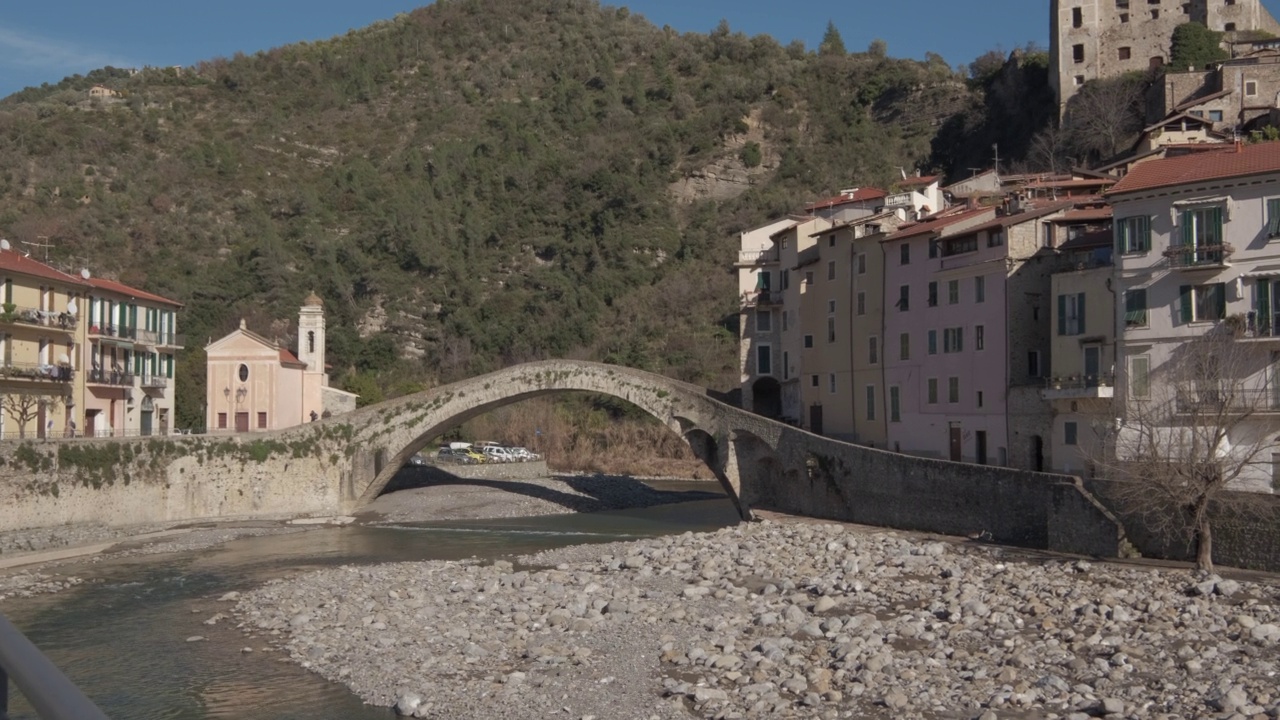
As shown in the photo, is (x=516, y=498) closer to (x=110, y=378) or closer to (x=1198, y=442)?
(x=110, y=378)

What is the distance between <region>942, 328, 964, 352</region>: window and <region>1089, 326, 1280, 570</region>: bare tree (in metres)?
A: 6.61

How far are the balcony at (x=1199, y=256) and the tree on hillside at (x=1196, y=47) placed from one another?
32.6m

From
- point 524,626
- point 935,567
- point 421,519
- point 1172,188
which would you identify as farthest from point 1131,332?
point 421,519

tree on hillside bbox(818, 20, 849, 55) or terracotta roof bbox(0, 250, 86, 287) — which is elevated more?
tree on hillside bbox(818, 20, 849, 55)

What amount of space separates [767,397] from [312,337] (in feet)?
57.3

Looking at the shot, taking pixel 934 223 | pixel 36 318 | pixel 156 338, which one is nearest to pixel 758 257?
pixel 934 223

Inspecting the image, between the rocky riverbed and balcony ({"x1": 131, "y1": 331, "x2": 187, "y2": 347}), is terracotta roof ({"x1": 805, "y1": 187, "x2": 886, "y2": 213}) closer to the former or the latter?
the rocky riverbed

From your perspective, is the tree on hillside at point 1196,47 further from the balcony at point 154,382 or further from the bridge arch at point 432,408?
the balcony at point 154,382

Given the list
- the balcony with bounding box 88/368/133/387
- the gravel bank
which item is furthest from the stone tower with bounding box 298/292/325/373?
the balcony with bounding box 88/368/133/387

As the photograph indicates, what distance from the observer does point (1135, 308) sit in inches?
1022

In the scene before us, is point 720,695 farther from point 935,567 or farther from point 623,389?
point 623,389

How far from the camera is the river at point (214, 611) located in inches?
633

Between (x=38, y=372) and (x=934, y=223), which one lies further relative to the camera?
(x=38, y=372)

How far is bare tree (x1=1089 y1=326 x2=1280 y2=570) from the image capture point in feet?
70.5
